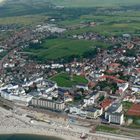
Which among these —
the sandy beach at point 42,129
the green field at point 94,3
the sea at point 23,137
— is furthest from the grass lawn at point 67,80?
the green field at point 94,3

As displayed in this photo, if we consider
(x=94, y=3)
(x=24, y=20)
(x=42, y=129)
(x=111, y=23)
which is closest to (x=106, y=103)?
(x=42, y=129)

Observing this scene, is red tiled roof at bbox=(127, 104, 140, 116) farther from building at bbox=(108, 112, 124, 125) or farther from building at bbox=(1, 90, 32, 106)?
building at bbox=(1, 90, 32, 106)

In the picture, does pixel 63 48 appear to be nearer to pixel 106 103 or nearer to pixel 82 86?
pixel 82 86

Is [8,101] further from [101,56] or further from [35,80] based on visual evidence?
[101,56]

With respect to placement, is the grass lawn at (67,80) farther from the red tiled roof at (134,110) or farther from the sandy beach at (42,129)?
the sandy beach at (42,129)

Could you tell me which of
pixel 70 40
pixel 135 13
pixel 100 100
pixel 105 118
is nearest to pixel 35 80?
pixel 100 100
